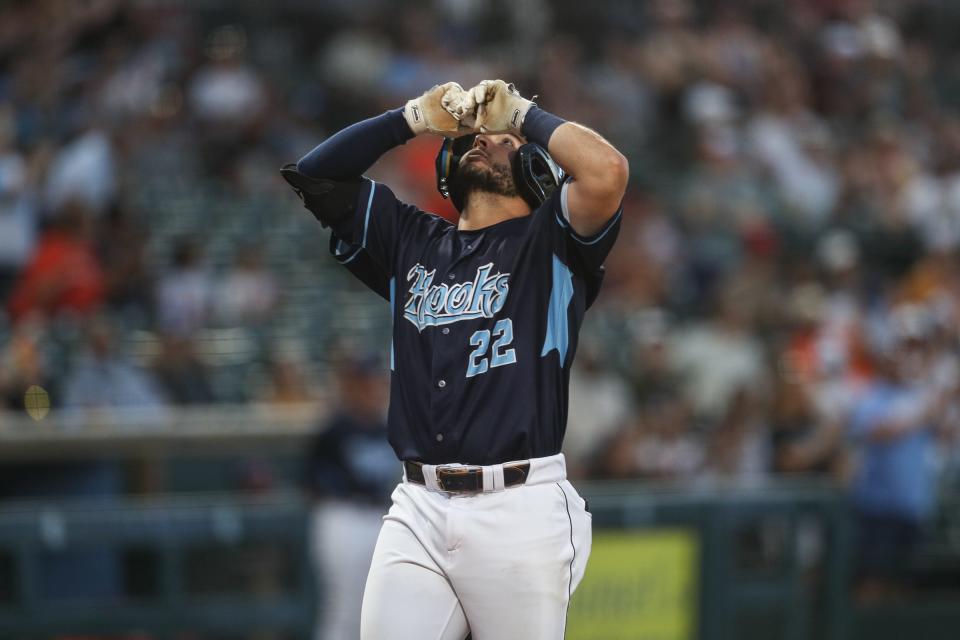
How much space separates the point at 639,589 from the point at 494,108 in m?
4.75

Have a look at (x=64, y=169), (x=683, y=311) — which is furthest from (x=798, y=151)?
(x=64, y=169)

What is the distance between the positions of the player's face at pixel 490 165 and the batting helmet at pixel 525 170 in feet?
0.07

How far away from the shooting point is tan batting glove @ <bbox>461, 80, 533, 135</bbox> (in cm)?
366

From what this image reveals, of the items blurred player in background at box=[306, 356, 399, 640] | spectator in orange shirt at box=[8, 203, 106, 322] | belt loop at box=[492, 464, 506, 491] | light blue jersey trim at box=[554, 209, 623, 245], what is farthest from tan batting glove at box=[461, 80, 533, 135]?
spectator in orange shirt at box=[8, 203, 106, 322]

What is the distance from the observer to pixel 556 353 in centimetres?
370

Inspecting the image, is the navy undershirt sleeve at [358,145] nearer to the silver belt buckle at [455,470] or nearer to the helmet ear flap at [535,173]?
the helmet ear flap at [535,173]

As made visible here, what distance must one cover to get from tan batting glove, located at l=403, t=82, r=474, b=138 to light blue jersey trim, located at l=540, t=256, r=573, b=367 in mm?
416

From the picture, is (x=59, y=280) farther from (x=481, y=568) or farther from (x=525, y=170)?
(x=481, y=568)

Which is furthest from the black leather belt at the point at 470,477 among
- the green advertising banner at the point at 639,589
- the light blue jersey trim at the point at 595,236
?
the green advertising banner at the point at 639,589

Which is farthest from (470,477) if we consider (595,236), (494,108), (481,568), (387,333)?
(387,333)

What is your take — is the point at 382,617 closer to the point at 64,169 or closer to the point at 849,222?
the point at 64,169

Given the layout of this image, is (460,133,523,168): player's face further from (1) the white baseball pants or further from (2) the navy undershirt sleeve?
(1) the white baseball pants

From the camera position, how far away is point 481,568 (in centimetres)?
356

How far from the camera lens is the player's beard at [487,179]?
384cm
